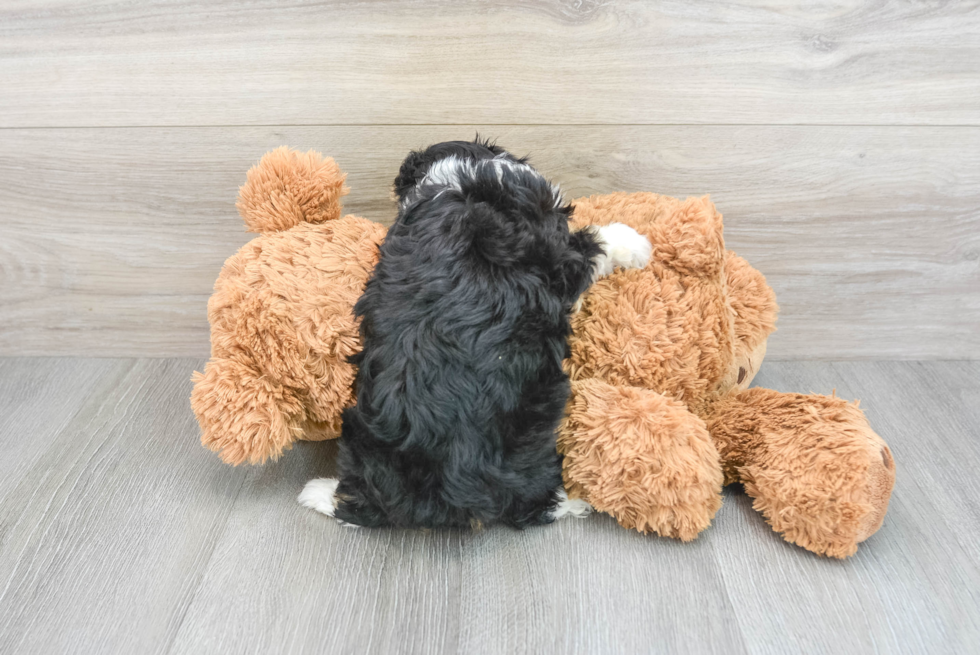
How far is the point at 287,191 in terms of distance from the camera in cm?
80

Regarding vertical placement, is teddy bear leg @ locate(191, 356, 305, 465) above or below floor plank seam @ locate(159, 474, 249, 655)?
above

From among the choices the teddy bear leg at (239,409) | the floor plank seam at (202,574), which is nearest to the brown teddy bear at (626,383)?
the teddy bear leg at (239,409)

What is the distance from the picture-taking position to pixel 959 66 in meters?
0.92

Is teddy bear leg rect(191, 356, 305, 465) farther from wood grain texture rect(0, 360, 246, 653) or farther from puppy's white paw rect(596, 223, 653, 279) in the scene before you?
puppy's white paw rect(596, 223, 653, 279)

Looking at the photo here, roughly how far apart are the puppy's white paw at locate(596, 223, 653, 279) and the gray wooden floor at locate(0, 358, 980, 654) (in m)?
0.30

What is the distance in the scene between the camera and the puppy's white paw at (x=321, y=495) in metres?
0.80

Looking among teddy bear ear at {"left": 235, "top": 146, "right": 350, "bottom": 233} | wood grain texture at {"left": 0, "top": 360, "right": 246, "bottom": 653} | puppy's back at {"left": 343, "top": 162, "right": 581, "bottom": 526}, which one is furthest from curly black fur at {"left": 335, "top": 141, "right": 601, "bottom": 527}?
wood grain texture at {"left": 0, "top": 360, "right": 246, "bottom": 653}

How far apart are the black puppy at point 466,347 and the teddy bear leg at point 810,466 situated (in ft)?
0.79

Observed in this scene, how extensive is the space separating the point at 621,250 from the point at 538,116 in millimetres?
284

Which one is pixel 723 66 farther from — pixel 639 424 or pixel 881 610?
pixel 881 610

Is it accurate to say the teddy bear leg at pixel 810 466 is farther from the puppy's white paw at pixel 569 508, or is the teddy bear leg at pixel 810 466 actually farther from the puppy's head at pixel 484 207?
the puppy's head at pixel 484 207

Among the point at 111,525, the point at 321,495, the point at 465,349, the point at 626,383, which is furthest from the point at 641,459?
the point at 111,525

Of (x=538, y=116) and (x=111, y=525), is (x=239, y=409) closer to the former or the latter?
(x=111, y=525)

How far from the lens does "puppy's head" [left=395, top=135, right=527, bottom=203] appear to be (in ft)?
2.48
